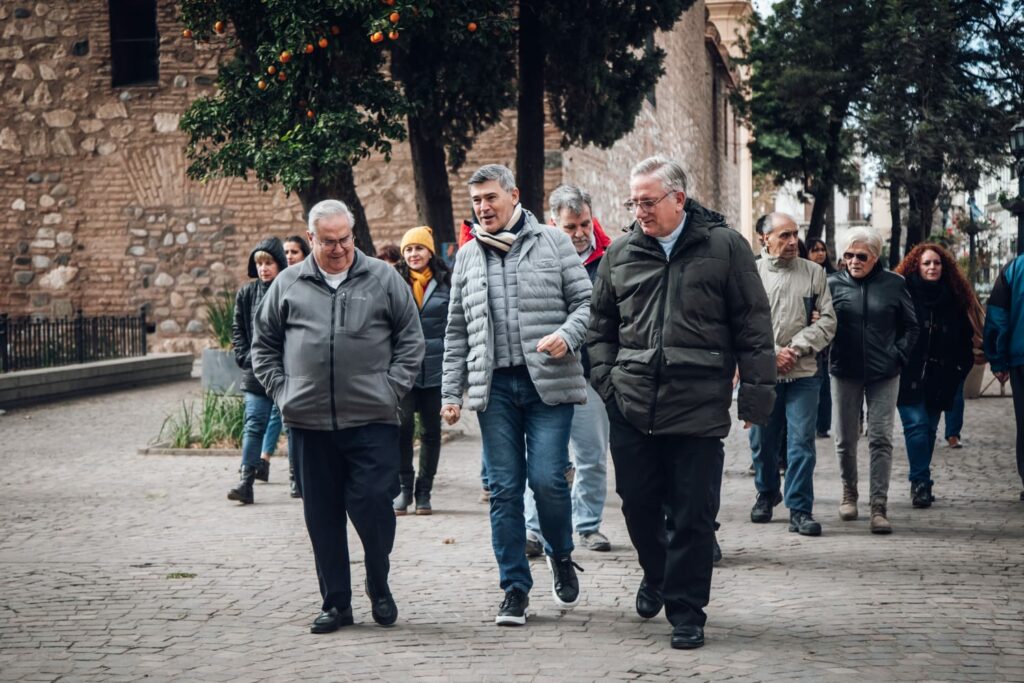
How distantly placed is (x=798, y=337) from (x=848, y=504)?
4.15 feet

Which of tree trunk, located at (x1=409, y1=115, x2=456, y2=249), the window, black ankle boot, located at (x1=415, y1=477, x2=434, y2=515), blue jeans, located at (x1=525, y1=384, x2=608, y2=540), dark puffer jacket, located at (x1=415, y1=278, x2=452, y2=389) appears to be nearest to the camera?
blue jeans, located at (x1=525, y1=384, x2=608, y2=540)

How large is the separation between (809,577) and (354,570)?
7.74ft

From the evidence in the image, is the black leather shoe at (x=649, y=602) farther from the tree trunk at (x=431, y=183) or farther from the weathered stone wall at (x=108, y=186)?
the weathered stone wall at (x=108, y=186)

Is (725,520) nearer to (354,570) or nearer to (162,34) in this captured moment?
(354,570)

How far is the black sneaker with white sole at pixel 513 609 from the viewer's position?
221 inches

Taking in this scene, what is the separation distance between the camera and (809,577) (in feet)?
21.6

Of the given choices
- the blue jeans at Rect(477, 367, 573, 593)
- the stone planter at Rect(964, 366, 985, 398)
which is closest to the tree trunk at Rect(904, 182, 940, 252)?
the stone planter at Rect(964, 366, 985, 398)

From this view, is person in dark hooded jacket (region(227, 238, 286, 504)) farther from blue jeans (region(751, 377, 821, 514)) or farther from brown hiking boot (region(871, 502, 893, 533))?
brown hiking boot (region(871, 502, 893, 533))

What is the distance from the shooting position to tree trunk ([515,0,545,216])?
14.8 metres

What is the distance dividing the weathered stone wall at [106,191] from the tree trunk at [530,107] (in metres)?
6.05

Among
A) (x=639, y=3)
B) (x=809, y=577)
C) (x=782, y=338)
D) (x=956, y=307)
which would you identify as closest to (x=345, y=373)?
(x=809, y=577)

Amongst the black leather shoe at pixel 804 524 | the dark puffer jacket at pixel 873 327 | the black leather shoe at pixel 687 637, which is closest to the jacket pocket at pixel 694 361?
the black leather shoe at pixel 687 637

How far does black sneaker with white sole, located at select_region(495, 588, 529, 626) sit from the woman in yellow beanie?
305 cm

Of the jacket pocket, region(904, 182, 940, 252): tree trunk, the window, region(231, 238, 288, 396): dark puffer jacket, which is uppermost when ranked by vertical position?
the window
